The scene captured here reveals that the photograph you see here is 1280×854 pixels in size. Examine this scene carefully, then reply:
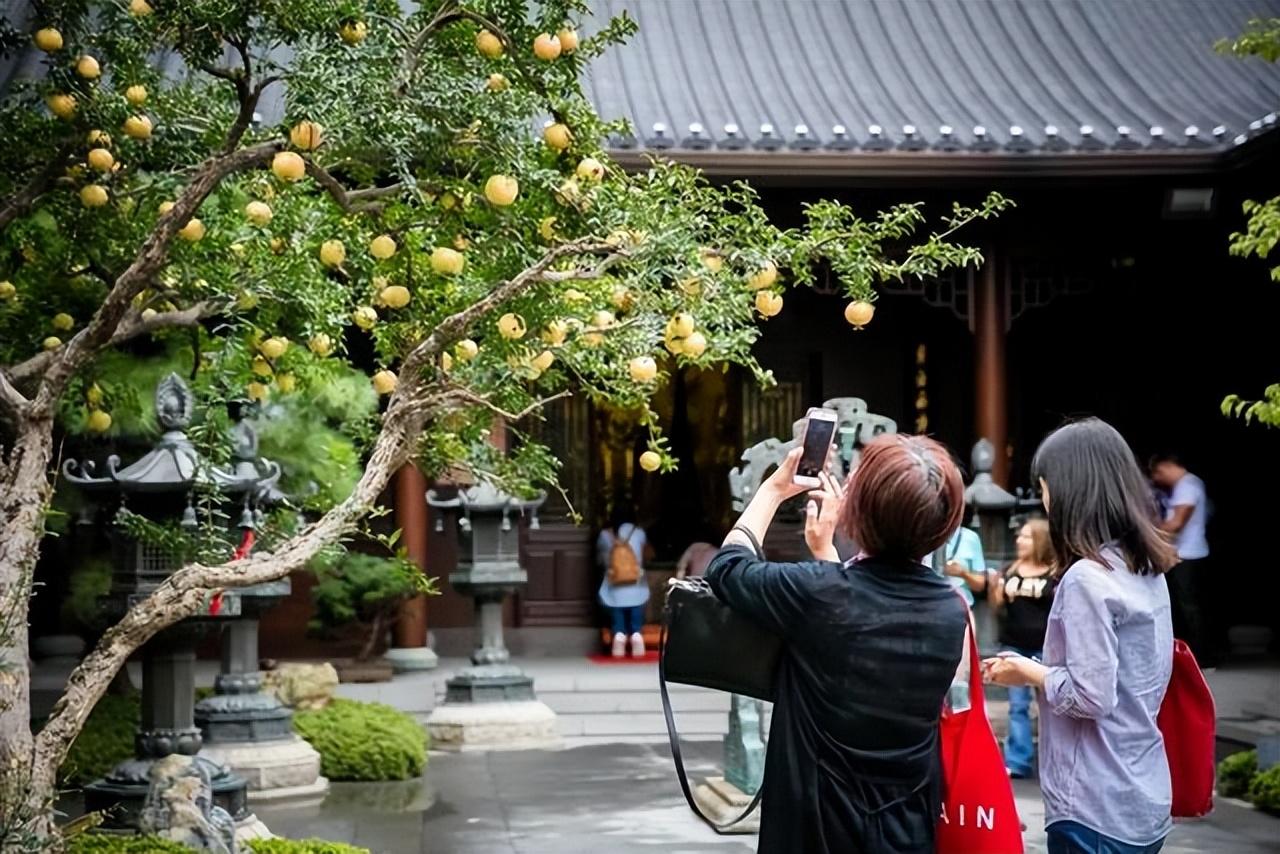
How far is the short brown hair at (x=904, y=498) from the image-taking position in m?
3.42

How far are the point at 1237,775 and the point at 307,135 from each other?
702 cm

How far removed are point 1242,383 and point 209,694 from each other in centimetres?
1001

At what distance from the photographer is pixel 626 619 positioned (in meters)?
16.3

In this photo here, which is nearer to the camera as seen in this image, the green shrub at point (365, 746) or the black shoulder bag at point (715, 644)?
the black shoulder bag at point (715, 644)

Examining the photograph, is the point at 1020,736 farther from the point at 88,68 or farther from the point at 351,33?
the point at 88,68

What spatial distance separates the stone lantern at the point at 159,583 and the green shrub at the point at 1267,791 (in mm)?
5351

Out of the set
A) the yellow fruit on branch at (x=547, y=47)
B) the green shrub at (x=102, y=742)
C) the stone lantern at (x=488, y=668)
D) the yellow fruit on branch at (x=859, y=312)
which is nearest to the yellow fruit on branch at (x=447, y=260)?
the yellow fruit on branch at (x=547, y=47)

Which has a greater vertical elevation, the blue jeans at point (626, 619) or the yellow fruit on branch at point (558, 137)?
the yellow fruit on branch at point (558, 137)

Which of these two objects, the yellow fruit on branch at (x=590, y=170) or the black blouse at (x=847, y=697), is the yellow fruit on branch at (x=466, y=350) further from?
the black blouse at (x=847, y=697)

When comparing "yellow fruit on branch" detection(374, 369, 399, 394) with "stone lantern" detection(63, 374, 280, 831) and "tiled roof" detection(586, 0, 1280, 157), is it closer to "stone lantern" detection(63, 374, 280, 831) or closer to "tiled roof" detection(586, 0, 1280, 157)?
"stone lantern" detection(63, 374, 280, 831)

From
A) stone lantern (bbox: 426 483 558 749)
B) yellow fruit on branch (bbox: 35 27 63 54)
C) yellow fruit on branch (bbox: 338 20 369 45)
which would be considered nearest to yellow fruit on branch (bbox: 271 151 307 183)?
yellow fruit on branch (bbox: 338 20 369 45)

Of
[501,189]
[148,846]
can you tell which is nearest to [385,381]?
[501,189]

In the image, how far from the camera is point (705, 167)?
13953mm

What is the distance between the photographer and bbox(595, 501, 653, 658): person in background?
1616 cm
